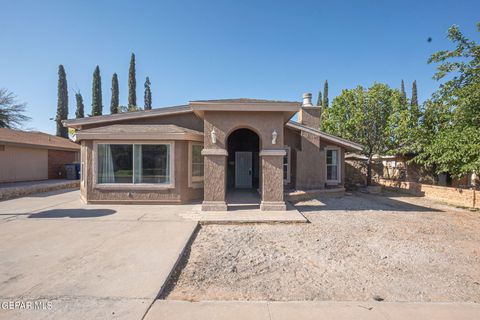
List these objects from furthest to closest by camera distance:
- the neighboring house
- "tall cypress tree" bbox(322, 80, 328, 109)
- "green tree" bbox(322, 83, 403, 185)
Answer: "tall cypress tree" bbox(322, 80, 328, 109), "green tree" bbox(322, 83, 403, 185), the neighboring house

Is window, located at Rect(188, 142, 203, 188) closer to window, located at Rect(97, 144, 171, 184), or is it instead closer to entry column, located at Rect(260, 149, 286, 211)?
window, located at Rect(97, 144, 171, 184)

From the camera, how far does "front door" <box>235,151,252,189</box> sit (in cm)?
1328

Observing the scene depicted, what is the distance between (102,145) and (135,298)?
764 centimetres

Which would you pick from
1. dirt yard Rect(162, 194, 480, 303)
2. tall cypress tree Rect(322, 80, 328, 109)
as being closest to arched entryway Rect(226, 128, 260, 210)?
dirt yard Rect(162, 194, 480, 303)

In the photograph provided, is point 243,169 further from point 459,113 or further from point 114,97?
point 114,97

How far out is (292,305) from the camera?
305 centimetres

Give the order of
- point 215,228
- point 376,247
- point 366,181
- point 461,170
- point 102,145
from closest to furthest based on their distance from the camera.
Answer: point 376,247
point 215,228
point 102,145
point 461,170
point 366,181

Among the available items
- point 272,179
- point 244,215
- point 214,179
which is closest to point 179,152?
point 214,179

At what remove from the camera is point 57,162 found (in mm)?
17078

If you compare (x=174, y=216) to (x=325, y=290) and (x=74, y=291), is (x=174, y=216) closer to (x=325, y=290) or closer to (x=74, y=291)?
(x=74, y=291)

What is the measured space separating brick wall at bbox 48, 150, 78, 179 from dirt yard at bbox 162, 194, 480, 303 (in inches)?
647

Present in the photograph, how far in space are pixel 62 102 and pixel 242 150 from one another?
33155 millimetres

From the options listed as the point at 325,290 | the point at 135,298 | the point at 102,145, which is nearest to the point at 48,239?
the point at 135,298

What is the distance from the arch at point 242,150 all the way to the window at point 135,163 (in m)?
4.78
